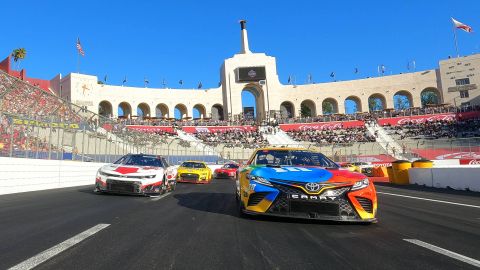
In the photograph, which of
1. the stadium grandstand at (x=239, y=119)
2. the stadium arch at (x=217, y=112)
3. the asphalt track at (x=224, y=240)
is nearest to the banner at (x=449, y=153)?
the stadium grandstand at (x=239, y=119)

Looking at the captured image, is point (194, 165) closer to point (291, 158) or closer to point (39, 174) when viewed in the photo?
point (39, 174)

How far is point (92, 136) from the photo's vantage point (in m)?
17.2

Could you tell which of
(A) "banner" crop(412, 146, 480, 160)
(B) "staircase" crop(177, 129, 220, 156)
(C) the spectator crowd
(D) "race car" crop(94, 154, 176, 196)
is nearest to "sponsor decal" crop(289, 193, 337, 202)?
(D) "race car" crop(94, 154, 176, 196)

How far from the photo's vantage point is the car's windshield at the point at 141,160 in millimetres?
11124

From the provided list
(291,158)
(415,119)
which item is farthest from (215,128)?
(291,158)

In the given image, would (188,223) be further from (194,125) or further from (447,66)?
(447,66)

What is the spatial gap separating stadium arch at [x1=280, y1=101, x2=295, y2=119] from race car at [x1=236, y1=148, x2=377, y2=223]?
66959 millimetres

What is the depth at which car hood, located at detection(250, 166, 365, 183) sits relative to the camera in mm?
5504

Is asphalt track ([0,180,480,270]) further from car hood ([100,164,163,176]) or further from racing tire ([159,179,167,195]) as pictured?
racing tire ([159,179,167,195])

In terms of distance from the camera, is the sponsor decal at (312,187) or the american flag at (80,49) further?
the american flag at (80,49)

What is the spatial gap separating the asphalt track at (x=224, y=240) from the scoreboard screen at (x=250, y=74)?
66332mm

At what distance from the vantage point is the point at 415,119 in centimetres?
5616

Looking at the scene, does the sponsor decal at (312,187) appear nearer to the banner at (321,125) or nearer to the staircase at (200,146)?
the staircase at (200,146)

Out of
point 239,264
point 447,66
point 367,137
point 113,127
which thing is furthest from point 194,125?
point 239,264
